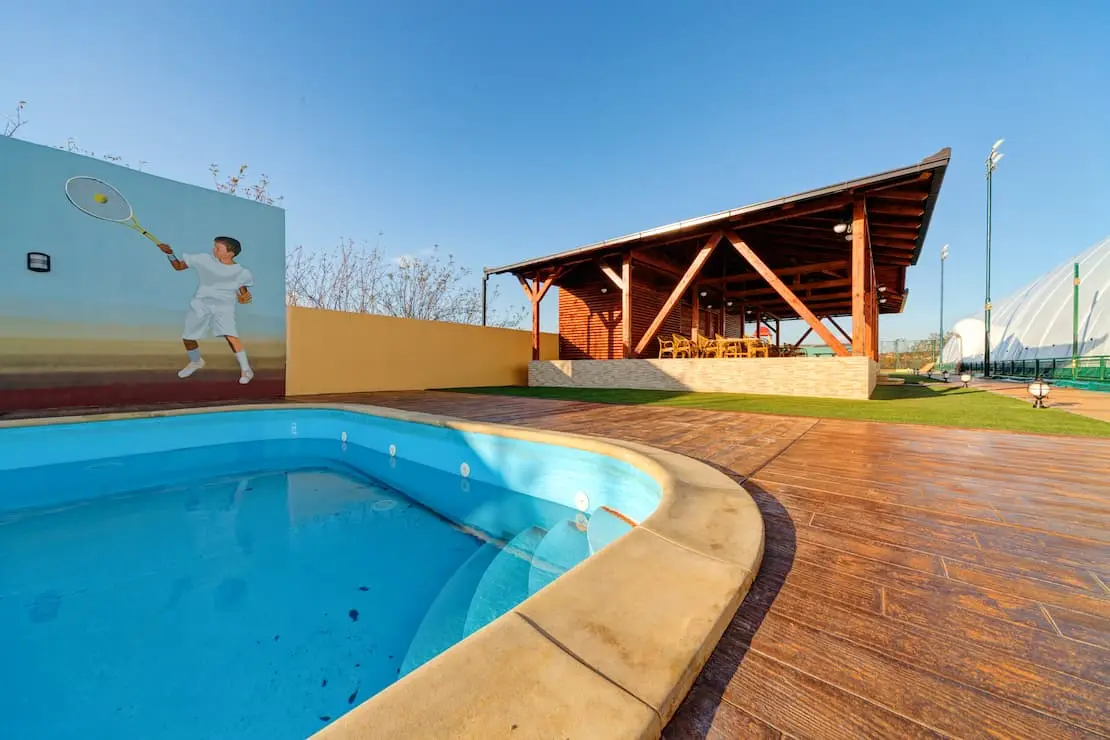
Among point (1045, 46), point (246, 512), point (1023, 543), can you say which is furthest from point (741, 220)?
point (1045, 46)

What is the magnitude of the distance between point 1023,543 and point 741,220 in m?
7.81

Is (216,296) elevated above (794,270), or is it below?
below

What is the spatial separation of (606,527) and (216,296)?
28.7ft

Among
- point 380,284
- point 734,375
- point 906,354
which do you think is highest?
point 380,284

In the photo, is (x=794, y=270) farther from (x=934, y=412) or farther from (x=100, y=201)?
(x=100, y=201)

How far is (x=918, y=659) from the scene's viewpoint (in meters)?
0.87

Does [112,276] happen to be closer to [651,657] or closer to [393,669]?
[393,669]

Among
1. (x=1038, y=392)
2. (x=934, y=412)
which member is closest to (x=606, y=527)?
(x=934, y=412)

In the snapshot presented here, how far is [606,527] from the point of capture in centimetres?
261

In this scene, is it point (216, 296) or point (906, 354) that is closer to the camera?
point (216, 296)

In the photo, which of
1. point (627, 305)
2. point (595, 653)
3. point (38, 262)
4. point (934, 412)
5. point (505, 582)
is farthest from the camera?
point (627, 305)

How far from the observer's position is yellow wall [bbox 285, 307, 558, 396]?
8.58 m

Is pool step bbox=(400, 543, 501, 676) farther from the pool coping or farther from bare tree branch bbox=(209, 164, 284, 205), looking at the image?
bare tree branch bbox=(209, 164, 284, 205)

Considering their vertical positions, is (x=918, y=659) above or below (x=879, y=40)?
→ below
